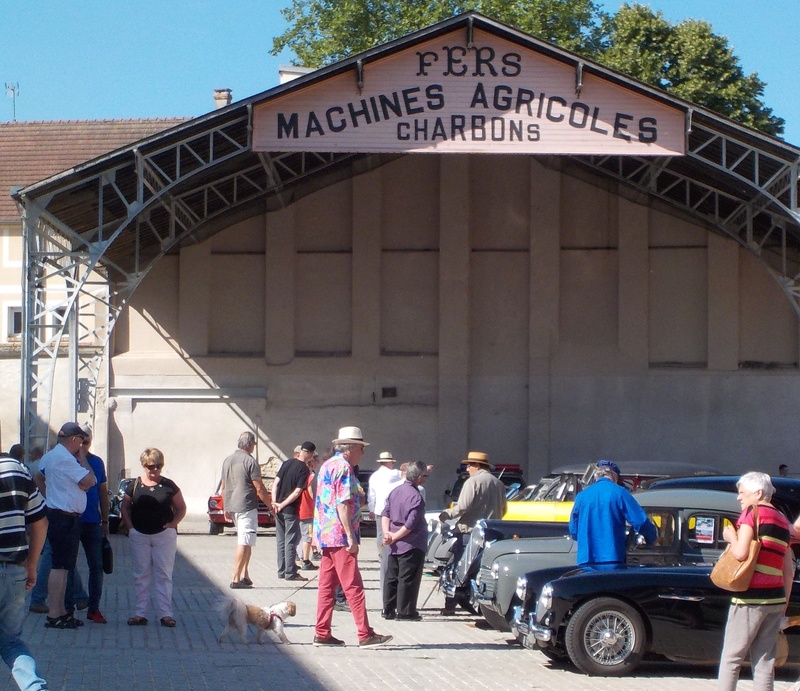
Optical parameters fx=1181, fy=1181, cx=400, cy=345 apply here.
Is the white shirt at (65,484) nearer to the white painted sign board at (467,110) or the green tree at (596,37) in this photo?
the white painted sign board at (467,110)

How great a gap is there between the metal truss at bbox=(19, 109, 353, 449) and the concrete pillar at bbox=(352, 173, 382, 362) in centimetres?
143

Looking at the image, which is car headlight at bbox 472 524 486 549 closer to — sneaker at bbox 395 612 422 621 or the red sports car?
sneaker at bbox 395 612 422 621

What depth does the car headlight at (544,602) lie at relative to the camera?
930 centimetres

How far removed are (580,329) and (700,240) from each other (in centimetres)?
345

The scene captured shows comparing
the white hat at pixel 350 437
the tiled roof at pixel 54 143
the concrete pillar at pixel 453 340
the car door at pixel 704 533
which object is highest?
the tiled roof at pixel 54 143

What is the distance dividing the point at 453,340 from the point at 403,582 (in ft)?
51.2

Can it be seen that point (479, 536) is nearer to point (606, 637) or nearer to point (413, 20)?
point (606, 637)

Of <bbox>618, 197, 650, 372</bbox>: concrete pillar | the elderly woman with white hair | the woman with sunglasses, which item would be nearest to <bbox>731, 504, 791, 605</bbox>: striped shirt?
the elderly woman with white hair

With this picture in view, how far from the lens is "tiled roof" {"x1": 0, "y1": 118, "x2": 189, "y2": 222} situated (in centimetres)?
3681

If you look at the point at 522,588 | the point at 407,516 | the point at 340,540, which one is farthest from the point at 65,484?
the point at 522,588

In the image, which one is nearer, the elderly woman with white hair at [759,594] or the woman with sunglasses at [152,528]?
the elderly woman with white hair at [759,594]

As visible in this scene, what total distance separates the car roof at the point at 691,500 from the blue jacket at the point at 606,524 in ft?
1.99

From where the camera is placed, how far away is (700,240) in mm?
27406

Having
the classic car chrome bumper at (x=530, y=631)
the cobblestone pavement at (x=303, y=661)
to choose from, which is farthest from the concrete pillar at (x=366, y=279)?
the classic car chrome bumper at (x=530, y=631)
